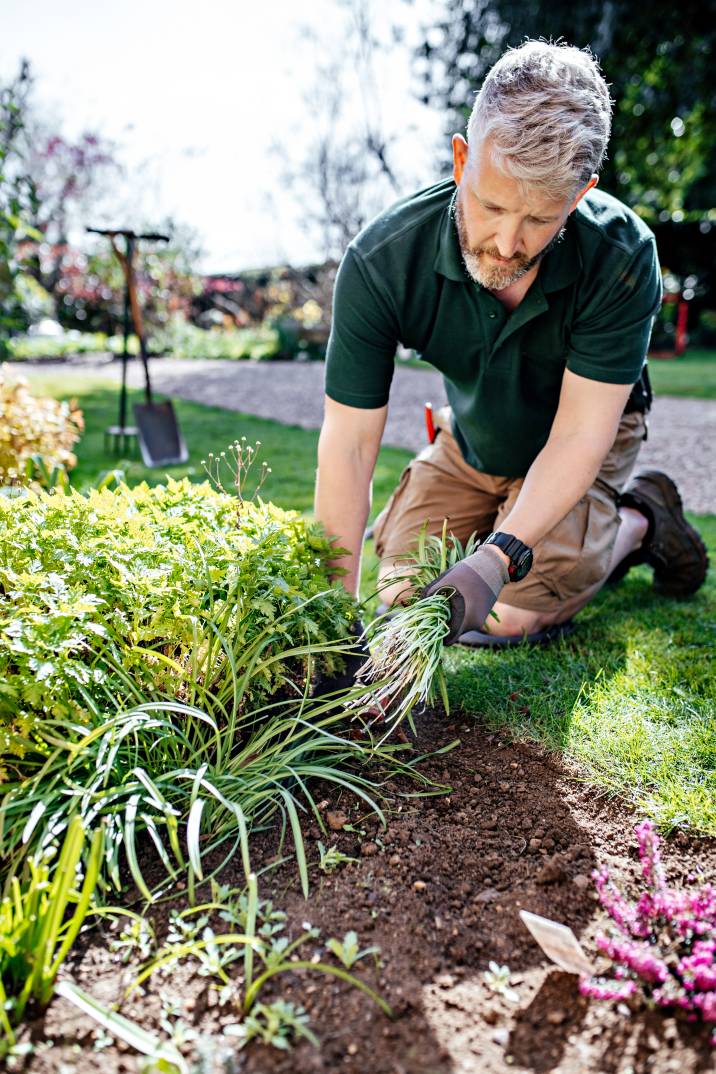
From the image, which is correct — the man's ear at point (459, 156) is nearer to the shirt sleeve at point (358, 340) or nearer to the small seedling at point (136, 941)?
the shirt sleeve at point (358, 340)

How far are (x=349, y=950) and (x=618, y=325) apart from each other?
65.7 inches

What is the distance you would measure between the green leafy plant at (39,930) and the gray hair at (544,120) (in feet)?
5.16

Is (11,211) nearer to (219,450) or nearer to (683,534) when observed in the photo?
(219,450)

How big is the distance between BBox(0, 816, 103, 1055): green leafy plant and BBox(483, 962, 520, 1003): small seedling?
66cm

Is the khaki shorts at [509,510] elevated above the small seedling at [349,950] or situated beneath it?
elevated above

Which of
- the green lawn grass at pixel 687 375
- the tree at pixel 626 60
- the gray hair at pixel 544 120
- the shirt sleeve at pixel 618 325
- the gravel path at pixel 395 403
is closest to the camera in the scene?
the gray hair at pixel 544 120

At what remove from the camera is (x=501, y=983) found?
136 centimetres

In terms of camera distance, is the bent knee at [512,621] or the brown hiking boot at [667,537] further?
the brown hiking boot at [667,537]

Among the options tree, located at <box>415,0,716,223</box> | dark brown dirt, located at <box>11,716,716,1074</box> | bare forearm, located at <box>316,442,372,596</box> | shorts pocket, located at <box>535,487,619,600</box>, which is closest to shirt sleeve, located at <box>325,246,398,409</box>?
bare forearm, located at <box>316,442,372,596</box>

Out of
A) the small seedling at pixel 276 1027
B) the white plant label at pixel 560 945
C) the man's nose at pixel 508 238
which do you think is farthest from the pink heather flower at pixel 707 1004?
the man's nose at pixel 508 238

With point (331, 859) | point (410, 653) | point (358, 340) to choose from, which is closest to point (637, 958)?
point (331, 859)

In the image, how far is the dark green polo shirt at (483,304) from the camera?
221 cm

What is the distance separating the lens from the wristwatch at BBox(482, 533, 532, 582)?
2113 millimetres

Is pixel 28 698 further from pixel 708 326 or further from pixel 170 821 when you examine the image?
pixel 708 326
